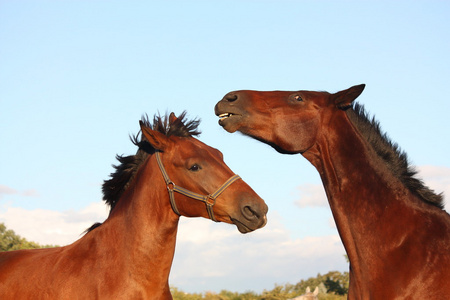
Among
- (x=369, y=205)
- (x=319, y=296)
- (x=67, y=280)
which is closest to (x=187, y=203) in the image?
(x=67, y=280)

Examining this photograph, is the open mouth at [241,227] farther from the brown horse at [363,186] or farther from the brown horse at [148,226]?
the brown horse at [363,186]

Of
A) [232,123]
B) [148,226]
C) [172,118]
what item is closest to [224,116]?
[232,123]

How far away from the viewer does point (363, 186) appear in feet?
19.4

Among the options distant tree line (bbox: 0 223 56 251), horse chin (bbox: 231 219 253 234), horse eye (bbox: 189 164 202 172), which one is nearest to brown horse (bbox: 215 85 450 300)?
horse eye (bbox: 189 164 202 172)

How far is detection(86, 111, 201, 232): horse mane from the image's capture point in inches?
287

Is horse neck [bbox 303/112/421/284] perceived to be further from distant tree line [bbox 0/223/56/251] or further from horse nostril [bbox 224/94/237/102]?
distant tree line [bbox 0/223/56/251]

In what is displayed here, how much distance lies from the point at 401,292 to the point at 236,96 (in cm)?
284

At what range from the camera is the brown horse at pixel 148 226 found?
642 centimetres

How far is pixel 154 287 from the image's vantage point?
21.0ft

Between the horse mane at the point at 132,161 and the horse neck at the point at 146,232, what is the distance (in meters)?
0.39

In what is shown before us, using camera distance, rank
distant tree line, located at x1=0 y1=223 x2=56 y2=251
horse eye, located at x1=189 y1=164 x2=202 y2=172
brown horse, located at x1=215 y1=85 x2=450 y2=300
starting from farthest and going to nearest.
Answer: distant tree line, located at x1=0 y1=223 x2=56 y2=251 → horse eye, located at x1=189 y1=164 x2=202 y2=172 → brown horse, located at x1=215 y1=85 x2=450 y2=300

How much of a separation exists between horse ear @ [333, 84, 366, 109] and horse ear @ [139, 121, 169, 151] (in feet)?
7.32

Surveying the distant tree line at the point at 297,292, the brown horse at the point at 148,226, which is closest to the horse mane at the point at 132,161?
the brown horse at the point at 148,226

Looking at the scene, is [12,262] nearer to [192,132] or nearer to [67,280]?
[67,280]
